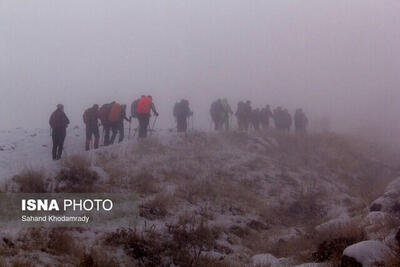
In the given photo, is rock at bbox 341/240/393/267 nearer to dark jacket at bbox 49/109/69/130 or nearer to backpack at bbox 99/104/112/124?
A: dark jacket at bbox 49/109/69/130

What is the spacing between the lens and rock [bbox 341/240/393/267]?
588cm

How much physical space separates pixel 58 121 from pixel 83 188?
4129mm

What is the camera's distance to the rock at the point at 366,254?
5.88 m

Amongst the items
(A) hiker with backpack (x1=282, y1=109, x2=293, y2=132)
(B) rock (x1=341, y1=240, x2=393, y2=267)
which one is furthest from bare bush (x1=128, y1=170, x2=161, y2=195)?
(A) hiker with backpack (x1=282, y1=109, x2=293, y2=132)

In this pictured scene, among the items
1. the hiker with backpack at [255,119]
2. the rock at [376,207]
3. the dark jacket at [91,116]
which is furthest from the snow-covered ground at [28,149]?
the hiker with backpack at [255,119]

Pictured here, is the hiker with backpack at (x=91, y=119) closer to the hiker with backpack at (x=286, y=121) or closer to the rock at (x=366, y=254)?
the rock at (x=366, y=254)

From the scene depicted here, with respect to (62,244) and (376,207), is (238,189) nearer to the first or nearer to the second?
(376,207)

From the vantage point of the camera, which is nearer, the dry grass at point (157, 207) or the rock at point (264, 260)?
the rock at point (264, 260)

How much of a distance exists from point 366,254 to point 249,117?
19.5 meters

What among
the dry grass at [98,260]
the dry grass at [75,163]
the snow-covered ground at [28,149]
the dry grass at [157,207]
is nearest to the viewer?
the dry grass at [98,260]

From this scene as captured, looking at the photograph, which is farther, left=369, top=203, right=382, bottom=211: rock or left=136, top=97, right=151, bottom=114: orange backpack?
left=136, top=97, right=151, bottom=114: orange backpack

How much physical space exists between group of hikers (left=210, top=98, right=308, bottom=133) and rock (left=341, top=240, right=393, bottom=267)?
56.8 feet

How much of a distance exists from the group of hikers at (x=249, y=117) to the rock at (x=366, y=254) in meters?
17.3

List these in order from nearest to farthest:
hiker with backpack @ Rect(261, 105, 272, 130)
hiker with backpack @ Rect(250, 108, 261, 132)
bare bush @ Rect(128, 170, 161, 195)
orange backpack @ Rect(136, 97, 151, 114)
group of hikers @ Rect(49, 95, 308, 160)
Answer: bare bush @ Rect(128, 170, 161, 195)
group of hikers @ Rect(49, 95, 308, 160)
orange backpack @ Rect(136, 97, 151, 114)
hiker with backpack @ Rect(250, 108, 261, 132)
hiker with backpack @ Rect(261, 105, 272, 130)
